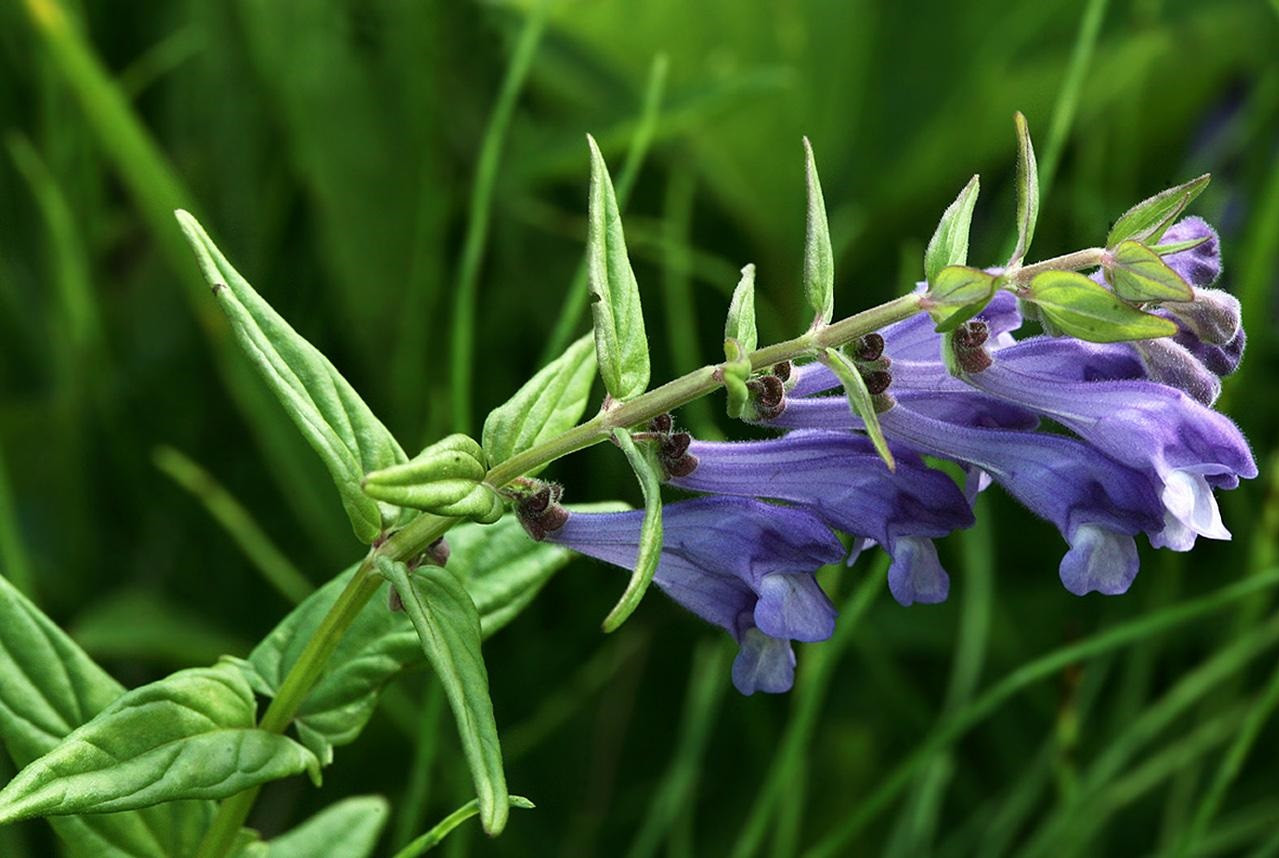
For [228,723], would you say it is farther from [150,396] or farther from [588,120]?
[588,120]

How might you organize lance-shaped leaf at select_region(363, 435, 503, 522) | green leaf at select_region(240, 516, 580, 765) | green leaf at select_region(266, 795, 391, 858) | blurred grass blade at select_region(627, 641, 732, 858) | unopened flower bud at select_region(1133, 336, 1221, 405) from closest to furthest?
lance-shaped leaf at select_region(363, 435, 503, 522) < unopened flower bud at select_region(1133, 336, 1221, 405) < green leaf at select_region(240, 516, 580, 765) < green leaf at select_region(266, 795, 391, 858) < blurred grass blade at select_region(627, 641, 732, 858)

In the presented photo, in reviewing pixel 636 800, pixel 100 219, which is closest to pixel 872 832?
pixel 636 800

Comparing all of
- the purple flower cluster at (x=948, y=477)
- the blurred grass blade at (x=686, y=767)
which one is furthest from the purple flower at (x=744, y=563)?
→ the blurred grass blade at (x=686, y=767)

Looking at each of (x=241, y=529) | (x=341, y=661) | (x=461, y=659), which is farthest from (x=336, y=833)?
(x=241, y=529)

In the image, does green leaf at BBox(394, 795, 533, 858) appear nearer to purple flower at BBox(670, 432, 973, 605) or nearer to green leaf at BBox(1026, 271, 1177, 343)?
purple flower at BBox(670, 432, 973, 605)

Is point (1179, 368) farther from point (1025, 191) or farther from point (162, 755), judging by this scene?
point (162, 755)

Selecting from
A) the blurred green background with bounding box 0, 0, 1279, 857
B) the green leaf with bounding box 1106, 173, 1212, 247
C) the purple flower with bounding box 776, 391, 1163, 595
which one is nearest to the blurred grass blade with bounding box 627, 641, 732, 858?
the blurred green background with bounding box 0, 0, 1279, 857

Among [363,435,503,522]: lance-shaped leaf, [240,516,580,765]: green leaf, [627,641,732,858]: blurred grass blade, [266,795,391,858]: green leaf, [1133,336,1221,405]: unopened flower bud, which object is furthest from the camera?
[627,641,732,858]: blurred grass blade
